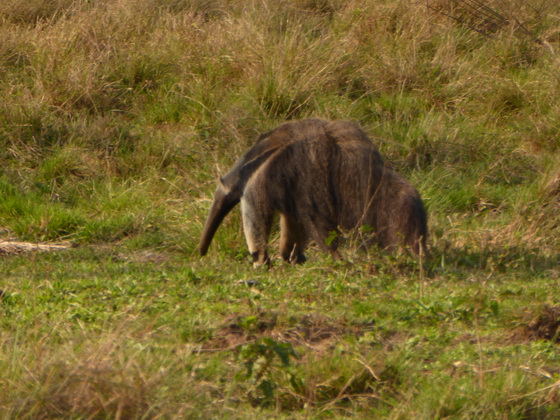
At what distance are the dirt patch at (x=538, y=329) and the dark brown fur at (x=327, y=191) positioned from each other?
1.74 meters

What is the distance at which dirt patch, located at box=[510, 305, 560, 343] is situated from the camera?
4.58 metres

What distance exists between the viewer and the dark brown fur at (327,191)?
6.45m

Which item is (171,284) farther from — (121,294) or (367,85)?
(367,85)

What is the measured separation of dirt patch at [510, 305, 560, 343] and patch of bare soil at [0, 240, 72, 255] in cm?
415

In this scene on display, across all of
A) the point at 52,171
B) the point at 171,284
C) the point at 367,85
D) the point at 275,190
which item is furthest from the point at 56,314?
the point at 367,85

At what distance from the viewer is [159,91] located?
10.4 m

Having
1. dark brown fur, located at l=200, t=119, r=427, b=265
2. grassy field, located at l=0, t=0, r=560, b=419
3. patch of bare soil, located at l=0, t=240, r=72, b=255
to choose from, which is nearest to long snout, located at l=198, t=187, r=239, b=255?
grassy field, located at l=0, t=0, r=560, b=419

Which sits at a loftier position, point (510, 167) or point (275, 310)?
point (275, 310)

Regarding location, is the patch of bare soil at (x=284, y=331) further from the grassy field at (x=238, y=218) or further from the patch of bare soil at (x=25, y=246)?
the patch of bare soil at (x=25, y=246)

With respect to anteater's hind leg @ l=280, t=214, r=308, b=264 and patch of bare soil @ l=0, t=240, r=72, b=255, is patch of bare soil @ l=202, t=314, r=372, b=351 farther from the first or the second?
patch of bare soil @ l=0, t=240, r=72, b=255

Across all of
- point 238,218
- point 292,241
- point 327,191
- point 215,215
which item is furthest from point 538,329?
point 238,218

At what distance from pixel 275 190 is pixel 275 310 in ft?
5.97

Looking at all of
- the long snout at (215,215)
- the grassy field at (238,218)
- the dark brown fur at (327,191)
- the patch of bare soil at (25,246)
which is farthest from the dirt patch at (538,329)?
the patch of bare soil at (25,246)

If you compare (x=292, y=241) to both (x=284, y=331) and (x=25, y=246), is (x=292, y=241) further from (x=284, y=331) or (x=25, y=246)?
(x=284, y=331)
